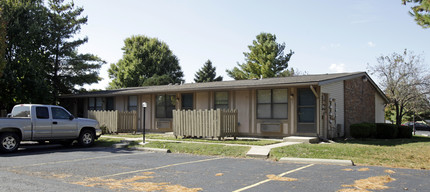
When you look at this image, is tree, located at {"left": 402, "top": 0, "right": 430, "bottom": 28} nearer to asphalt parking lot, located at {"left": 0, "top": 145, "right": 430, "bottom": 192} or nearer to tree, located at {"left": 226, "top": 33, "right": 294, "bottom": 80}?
asphalt parking lot, located at {"left": 0, "top": 145, "right": 430, "bottom": 192}

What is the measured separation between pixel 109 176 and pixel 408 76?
91.8 feet

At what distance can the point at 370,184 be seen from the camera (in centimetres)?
670

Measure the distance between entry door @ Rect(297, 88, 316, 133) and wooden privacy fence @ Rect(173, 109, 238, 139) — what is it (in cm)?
301

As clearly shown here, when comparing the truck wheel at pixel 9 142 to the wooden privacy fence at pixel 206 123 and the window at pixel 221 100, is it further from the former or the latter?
the window at pixel 221 100

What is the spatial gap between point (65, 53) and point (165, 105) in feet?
48.9

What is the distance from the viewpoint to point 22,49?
77.9 ft

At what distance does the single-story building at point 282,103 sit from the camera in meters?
16.0

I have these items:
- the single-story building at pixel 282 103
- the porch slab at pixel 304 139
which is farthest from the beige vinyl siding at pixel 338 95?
the porch slab at pixel 304 139

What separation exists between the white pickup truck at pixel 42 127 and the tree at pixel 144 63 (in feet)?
111

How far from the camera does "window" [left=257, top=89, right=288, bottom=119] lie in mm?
16750

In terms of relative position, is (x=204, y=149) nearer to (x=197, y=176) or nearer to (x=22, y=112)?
(x=197, y=176)

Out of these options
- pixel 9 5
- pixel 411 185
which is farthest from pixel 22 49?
pixel 411 185

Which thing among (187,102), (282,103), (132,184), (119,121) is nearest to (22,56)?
(119,121)

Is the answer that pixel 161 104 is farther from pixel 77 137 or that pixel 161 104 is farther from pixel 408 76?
pixel 408 76
